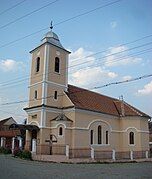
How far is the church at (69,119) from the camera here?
27.8m

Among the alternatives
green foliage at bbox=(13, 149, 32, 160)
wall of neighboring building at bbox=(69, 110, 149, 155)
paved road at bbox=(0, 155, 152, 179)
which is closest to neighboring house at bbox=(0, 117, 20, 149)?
green foliage at bbox=(13, 149, 32, 160)

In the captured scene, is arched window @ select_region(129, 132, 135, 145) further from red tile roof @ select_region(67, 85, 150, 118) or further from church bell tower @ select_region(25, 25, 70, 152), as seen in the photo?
church bell tower @ select_region(25, 25, 70, 152)

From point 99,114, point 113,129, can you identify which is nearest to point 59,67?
point 99,114

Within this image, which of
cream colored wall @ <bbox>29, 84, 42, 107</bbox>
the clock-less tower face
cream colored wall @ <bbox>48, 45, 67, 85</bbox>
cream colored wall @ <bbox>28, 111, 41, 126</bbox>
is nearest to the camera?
cream colored wall @ <bbox>28, 111, 41, 126</bbox>

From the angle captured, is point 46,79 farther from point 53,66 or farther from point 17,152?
point 17,152

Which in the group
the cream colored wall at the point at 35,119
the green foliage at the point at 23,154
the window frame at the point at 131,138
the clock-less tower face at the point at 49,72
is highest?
the clock-less tower face at the point at 49,72

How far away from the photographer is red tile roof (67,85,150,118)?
31.0 meters

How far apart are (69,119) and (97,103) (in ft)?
21.7

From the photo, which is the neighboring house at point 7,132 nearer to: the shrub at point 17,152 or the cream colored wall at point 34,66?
the shrub at point 17,152

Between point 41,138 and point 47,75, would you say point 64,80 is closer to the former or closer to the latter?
point 47,75

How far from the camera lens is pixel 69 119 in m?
28.8

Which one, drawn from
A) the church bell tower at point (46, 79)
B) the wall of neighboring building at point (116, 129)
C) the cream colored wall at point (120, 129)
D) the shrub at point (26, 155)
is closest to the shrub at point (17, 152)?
the shrub at point (26, 155)

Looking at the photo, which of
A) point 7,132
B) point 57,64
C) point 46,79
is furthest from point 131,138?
point 7,132

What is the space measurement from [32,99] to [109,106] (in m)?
11.3
